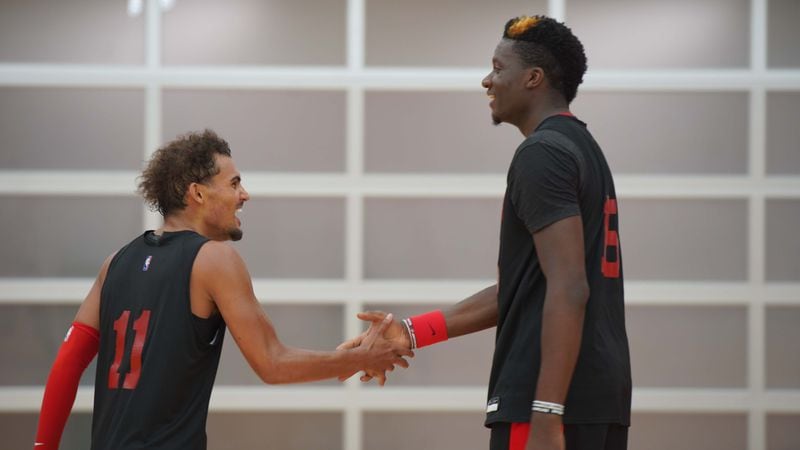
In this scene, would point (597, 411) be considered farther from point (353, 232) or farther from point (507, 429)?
point (353, 232)

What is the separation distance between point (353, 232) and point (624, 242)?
1.52m

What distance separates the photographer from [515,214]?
3.13 meters

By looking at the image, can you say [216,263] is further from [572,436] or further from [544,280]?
[572,436]

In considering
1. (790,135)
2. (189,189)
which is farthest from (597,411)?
(790,135)

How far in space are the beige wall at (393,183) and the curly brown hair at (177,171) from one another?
7.37 ft

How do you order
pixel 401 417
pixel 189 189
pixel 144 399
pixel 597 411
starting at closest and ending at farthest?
1. pixel 597 411
2. pixel 144 399
3. pixel 189 189
4. pixel 401 417

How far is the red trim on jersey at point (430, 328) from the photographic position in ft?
14.1

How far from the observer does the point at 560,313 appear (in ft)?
9.45

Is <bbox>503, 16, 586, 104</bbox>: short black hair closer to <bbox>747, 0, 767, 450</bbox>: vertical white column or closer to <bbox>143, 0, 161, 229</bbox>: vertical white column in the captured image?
<bbox>747, 0, 767, 450</bbox>: vertical white column

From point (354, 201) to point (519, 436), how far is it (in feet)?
10.7

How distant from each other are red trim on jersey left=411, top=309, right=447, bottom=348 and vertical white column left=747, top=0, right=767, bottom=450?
2558mm

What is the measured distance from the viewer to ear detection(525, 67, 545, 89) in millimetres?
3287

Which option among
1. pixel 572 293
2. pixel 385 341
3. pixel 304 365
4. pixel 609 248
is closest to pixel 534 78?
pixel 609 248

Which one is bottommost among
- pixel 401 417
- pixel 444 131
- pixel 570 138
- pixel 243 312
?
pixel 401 417
